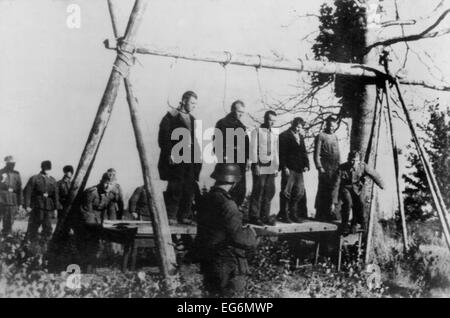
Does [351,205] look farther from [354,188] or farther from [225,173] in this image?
[225,173]

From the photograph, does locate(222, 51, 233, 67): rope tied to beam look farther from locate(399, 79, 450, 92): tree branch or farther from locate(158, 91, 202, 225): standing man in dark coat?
locate(399, 79, 450, 92): tree branch

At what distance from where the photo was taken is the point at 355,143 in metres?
8.04

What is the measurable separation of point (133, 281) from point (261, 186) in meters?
2.36

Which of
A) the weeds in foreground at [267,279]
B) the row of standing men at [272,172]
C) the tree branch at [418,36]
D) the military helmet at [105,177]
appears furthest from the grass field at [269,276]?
the tree branch at [418,36]

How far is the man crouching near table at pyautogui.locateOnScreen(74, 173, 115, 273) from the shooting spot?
6.04 m

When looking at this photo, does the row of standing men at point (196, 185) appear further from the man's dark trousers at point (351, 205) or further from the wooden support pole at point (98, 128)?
the wooden support pole at point (98, 128)

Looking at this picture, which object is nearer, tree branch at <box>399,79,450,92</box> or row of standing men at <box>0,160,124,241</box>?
row of standing men at <box>0,160,124,241</box>

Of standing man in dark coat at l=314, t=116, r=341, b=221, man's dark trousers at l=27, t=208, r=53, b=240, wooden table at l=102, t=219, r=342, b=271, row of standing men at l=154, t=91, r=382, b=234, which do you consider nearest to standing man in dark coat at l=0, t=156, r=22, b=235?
man's dark trousers at l=27, t=208, r=53, b=240

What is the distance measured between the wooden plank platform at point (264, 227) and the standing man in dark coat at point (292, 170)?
0.88 feet

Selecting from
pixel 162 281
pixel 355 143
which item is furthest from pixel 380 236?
pixel 162 281

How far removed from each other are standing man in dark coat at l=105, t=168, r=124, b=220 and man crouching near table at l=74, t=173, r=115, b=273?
0.06 meters

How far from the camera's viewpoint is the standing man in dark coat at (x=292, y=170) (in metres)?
7.24
